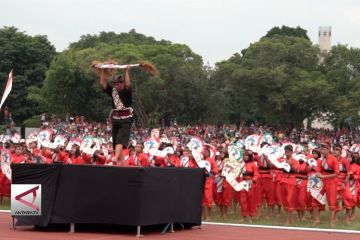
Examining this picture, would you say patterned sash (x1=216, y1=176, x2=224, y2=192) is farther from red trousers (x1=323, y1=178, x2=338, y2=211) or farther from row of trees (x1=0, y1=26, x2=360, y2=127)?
row of trees (x1=0, y1=26, x2=360, y2=127)

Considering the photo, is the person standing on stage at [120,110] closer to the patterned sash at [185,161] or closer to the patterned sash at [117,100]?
the patterned sash at [117,100]

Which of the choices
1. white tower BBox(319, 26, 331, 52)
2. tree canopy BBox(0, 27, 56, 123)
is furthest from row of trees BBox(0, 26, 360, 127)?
white tower BBox(319, 26, 331, 52)

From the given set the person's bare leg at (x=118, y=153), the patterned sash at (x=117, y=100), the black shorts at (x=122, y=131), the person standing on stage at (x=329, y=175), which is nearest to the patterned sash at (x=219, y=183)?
the person standing on stage at (x=329, y=175)

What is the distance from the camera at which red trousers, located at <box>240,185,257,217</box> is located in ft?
55.5

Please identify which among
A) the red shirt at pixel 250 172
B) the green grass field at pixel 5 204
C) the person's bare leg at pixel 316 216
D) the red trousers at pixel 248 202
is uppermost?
the red shirt at pixel 250 172

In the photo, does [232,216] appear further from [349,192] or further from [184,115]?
[184,115]

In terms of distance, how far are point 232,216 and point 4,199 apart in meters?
7.23

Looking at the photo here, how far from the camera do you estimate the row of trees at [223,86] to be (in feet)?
165

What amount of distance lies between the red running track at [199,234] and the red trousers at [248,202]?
1.61 metres

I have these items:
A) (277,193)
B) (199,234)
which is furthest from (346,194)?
(199,234)

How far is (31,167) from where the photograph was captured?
527 inches

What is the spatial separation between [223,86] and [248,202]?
39.7 metres

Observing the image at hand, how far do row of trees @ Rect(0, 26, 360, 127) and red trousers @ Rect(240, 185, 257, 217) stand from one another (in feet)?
104

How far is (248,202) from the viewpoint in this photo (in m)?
17.1
